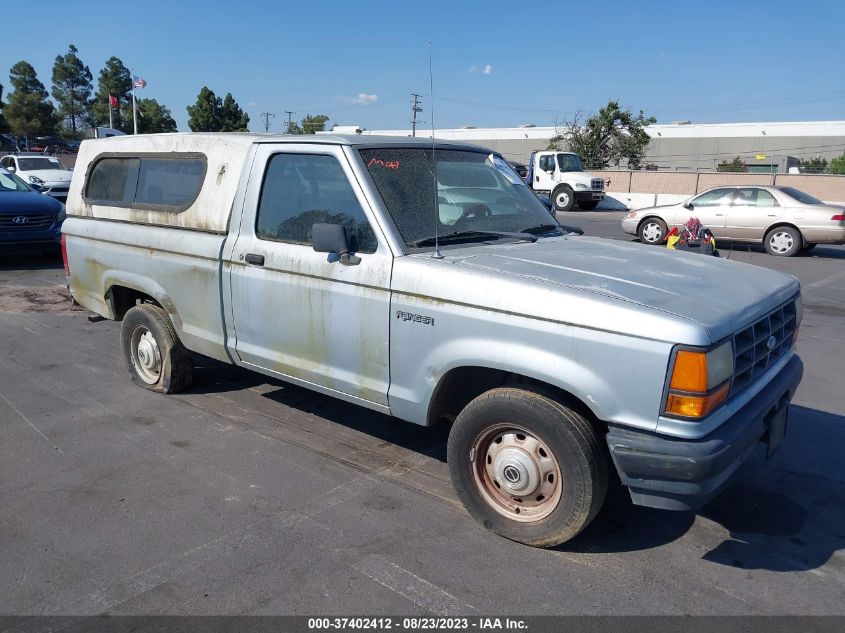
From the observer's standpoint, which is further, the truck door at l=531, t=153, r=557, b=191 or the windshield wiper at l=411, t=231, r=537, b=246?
the truck door at l=531, t=153, r=557, b=191

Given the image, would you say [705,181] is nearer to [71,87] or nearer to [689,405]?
[689,405]

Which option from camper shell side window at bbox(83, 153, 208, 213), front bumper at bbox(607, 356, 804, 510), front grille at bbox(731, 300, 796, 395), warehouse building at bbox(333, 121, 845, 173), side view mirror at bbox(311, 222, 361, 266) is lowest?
front bumper at bbox(607, 356, 804, 510)

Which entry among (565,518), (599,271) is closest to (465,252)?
(599,271)

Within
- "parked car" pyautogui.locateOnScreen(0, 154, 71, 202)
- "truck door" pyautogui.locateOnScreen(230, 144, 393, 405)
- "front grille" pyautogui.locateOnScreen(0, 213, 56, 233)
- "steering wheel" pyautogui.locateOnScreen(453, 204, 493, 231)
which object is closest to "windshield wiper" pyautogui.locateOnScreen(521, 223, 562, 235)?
"steering wheel" pyautogui.locateOnScreen(453, 204, 493, 231)

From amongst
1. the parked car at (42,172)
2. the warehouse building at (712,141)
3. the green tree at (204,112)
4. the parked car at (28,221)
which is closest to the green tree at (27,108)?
the green tree at (204,112)

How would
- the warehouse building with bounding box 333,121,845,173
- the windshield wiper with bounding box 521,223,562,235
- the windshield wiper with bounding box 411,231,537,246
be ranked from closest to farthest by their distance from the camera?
the windshield wiper with bounding box 411,231,537,246 < the windshield wiper with bounding box 521,223,562,235 < the warehouse building with bounding box 333,121,845,173

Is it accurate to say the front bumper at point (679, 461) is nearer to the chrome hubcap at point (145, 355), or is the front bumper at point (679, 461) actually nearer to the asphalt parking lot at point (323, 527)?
the asphalt parking lot at point (323, 527)

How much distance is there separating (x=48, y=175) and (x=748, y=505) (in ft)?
68.3

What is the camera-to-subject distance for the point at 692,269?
3730 millimetres

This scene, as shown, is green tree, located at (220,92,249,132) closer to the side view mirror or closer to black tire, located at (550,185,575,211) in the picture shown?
black tire, located at (550,185,575,211)

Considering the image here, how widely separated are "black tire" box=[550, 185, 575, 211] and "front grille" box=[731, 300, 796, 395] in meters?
24.4

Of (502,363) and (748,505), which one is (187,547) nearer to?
(502,363)

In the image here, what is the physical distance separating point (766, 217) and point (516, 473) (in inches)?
568

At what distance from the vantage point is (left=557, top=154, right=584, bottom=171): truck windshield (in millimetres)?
27703
